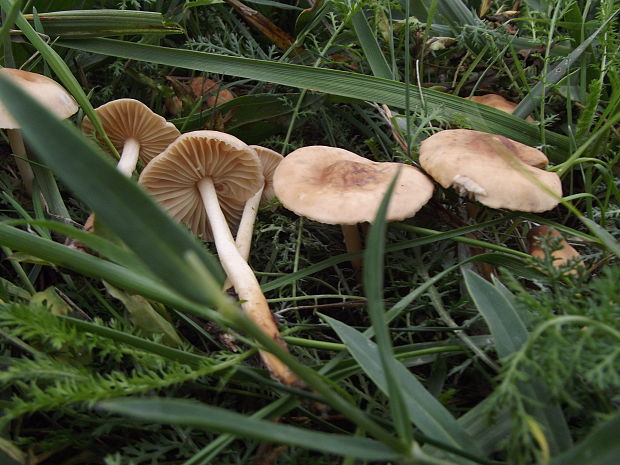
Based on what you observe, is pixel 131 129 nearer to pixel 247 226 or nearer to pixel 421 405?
pixel 247 226

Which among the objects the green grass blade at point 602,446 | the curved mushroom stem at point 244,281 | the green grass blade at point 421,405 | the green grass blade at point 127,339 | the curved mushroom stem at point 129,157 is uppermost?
the green grass blade at point 602,446

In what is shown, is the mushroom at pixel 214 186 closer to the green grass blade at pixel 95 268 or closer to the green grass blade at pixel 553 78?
the green grass blade at pixel 95 268

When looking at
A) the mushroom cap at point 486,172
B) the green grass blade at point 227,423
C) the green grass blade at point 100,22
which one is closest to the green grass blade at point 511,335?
the mushroom cap at point 486,172

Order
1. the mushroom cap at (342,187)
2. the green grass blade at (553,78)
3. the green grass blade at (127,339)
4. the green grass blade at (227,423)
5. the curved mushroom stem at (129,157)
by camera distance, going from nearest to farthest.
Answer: the green grass blade at (227,423) → the green grass blade at (127,339) → the mushroom cap at (342,187) → the curved mushroom stem at (129,157) → the green grass blade at (553,78)

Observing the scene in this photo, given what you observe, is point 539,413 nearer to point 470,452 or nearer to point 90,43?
point 470,452

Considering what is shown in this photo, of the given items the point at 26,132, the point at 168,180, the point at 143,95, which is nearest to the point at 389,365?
the point at 26,132

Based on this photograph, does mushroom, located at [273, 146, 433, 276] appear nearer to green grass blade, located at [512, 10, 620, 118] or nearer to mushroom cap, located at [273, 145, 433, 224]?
mushroom cap, located at [273, 145, 433, 224]

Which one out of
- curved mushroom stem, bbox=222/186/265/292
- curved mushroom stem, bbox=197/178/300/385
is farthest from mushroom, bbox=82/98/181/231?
curved mushroom stem, bbox=222/186/265/292
